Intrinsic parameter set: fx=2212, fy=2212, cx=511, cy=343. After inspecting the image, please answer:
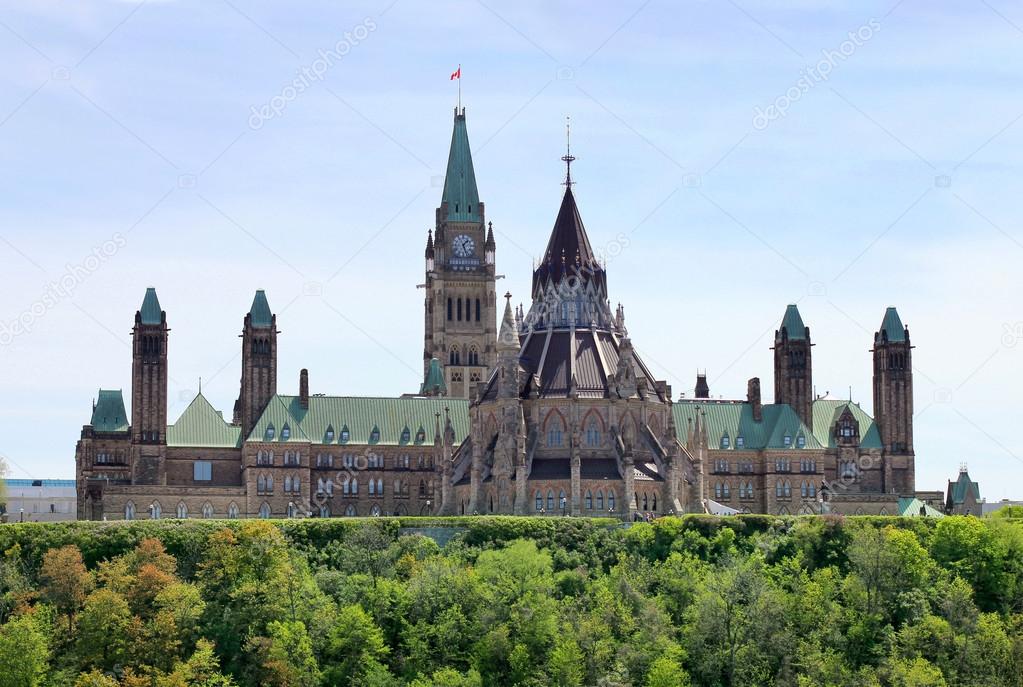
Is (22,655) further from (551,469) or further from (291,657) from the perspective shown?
(551,469)

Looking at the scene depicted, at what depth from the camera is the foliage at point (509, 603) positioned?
135 meters

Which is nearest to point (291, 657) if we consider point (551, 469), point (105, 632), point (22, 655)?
point (105, 632)

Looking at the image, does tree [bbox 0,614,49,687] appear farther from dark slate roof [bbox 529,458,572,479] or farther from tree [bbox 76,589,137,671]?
dark slate roof [bbox 529,458,572,479]

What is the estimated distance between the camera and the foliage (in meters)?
135

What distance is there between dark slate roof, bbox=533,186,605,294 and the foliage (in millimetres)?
31994

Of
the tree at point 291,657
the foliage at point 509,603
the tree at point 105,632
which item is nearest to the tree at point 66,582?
the foliage at point 509,603

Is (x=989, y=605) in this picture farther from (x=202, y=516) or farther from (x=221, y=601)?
(x=202, y=516)

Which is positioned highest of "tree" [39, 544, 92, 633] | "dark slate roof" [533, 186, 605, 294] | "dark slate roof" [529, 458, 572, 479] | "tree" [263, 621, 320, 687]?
"dark slate roof" [533, 186, 605, 294]

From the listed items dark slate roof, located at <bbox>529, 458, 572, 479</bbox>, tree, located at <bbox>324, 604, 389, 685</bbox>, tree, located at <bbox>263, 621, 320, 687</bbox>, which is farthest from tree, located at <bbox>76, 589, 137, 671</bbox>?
dark slate roof, located at <bbox>529, 458, 572, 479</bbox>

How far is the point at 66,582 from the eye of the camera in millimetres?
141875

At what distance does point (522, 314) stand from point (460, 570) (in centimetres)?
4381

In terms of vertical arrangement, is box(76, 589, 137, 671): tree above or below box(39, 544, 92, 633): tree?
below

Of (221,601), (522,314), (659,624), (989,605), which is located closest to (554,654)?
(659,624)

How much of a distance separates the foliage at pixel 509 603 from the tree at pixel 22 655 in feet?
0.51
